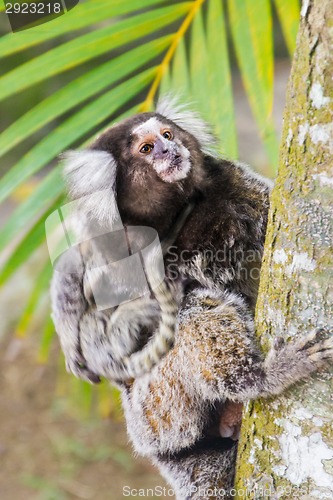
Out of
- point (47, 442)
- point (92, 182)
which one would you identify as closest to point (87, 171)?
point (92, 182)

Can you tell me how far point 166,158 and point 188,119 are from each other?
33 cm

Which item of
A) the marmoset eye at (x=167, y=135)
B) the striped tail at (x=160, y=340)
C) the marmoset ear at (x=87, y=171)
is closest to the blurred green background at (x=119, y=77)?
the marmoset ear at (x=87, y=171)

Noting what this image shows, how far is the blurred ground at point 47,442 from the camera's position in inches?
203

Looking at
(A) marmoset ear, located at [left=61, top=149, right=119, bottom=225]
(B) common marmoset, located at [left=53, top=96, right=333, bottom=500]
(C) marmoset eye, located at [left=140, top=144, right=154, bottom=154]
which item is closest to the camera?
(B) common marmoset, located at [left=53, top=96, right=333, bottom=500]

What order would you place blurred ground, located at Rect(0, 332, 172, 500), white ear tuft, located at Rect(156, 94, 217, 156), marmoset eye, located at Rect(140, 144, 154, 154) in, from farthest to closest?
blurred ground, located at Rect(0, 332, 172, 500)
white ear tuft, located at Rect(156, 94, 217, 156)
marmoset eye, located at Rect(140, 144, 154, 154)

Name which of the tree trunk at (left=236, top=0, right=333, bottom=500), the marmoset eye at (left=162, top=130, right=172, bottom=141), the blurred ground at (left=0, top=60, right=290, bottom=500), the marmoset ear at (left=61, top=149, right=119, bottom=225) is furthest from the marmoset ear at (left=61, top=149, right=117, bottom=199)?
the blurred ground at (left=0, top=60, right=290, bottom=500)

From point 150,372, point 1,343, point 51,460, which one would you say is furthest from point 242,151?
point 150,372

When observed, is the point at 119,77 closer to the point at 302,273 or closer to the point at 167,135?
the point at 167,135

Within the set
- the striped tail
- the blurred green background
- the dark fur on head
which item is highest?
the blurred green background

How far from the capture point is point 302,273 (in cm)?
160

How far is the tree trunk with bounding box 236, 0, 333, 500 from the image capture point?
1482 mm

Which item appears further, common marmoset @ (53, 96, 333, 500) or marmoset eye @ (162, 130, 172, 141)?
marmoset eye @ (162, 130, 172, 141)

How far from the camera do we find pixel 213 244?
2287 millimetres

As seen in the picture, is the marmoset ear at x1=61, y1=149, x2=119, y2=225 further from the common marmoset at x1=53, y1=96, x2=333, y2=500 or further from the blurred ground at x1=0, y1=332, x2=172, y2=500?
the blurred ground at x1=0, y1=332, x2=172, y2=500
